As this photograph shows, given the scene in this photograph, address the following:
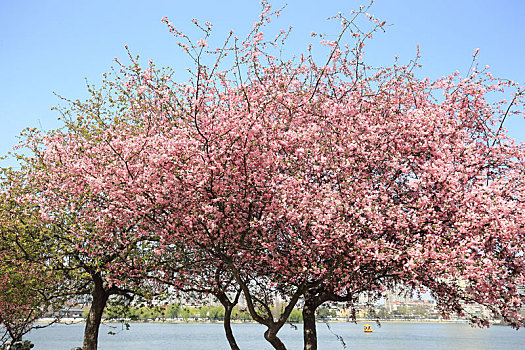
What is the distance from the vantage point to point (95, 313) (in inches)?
814

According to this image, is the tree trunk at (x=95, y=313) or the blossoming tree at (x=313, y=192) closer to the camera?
the blossoming tree at (x=313, y=192)

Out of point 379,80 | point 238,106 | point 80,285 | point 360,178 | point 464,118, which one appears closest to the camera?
point 360,178

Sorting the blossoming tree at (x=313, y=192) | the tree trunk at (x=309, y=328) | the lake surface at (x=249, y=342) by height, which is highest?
the blossoming tree at (x=313, y=192)

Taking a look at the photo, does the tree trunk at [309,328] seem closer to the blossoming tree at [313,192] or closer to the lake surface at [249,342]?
the blossoming tree at [313,192]

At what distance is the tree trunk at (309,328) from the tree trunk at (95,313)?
9064mm

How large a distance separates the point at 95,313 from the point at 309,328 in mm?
9655

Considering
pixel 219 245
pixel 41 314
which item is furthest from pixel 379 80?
pixel 41 314

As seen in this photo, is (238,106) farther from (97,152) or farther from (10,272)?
(10,272)

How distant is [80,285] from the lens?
70.6 feet

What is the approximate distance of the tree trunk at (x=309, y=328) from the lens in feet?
55.7

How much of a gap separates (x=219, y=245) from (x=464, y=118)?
9738mm

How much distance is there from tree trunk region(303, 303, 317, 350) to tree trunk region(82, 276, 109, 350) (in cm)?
906

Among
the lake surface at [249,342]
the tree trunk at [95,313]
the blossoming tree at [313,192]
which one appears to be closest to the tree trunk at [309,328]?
the blossoming tree at [313,192]

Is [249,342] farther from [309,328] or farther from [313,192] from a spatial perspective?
[313,192]
